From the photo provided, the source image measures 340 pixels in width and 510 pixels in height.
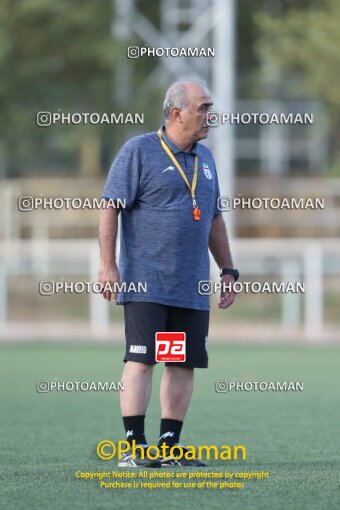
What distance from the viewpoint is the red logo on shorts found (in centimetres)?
743

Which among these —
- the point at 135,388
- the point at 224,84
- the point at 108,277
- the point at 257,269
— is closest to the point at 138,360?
the point at 135,388

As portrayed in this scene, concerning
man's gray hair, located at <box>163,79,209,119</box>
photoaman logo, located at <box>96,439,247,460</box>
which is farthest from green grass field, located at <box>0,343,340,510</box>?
man's gray hair, located at <box>163,79,209,119</box>

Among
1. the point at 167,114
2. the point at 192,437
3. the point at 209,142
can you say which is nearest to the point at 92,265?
the point at 209,142

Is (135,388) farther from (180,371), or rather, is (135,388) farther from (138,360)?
(180,371)

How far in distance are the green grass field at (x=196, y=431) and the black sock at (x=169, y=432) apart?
0.81 feet

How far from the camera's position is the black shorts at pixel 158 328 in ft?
24.4

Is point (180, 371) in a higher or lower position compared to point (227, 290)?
lower

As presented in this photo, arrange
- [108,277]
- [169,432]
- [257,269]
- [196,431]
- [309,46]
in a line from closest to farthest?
[108,277], [169,432], [196,431], [257,269], [309,46]

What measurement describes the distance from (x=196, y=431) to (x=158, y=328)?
218 cm

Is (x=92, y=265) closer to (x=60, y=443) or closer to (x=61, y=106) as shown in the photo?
(x=61, y=106)

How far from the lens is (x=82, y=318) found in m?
23.9

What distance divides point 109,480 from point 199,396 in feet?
17.9

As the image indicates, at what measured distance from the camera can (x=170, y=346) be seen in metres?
7.48

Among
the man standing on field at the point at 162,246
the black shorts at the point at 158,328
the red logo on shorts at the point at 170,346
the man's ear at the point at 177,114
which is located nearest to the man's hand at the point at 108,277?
the man standing on field at the point at 162,246
